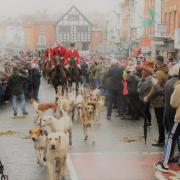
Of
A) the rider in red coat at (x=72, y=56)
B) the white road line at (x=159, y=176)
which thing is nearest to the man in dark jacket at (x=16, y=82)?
the rider in red coat at (x=72, y=56)

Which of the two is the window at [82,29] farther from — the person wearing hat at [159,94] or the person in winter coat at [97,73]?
the person wearing hat at [159,94]

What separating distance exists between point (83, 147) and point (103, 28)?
336 ft

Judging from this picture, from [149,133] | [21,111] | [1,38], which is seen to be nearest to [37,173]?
[149,133]

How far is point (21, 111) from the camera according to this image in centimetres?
2311

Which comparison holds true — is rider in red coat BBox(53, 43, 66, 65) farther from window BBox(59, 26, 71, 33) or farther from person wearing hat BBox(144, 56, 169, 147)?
window BBox(59, 26, 71, 33)

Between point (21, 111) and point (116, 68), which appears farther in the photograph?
point (21, 111)

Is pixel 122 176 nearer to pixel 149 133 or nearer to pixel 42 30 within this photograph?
pixel 149 133

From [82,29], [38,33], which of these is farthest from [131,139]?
[38,33]

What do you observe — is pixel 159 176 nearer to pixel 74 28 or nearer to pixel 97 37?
pixel 74 28

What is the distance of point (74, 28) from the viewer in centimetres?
9600

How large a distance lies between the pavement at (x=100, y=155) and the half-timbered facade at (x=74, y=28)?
77446 mm

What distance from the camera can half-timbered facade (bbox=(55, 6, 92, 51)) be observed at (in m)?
95.4

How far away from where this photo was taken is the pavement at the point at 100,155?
11289 mm

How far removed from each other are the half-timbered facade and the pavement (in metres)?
77.4
